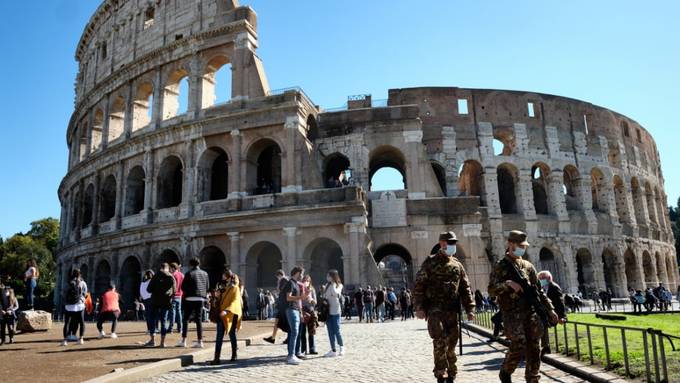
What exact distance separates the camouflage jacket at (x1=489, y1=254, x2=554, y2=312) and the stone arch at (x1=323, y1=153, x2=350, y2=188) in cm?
1865

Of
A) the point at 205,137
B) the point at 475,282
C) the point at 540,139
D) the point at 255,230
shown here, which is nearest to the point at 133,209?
the point at 205,137

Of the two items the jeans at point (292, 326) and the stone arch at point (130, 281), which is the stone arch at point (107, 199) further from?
the jeans at point (292, 326)

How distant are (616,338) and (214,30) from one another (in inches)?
898

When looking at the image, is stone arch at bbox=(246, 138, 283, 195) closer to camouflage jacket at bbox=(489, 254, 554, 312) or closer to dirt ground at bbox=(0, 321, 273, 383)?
dirt ground at bbox=(0, 321, 273, 383)

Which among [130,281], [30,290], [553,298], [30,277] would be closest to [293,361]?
[553,298]

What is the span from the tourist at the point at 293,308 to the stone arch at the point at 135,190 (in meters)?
20.6

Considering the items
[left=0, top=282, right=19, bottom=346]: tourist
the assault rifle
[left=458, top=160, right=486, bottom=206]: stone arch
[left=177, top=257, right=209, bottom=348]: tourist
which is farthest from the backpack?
Answer: [left=458, top=160, right=486, bottom=206]: stone arch

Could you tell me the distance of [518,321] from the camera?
4762 mm

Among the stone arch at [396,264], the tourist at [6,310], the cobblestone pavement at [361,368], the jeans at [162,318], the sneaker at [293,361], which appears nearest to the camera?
the cobblestone pavement at [361,368]

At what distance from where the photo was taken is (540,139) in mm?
29766

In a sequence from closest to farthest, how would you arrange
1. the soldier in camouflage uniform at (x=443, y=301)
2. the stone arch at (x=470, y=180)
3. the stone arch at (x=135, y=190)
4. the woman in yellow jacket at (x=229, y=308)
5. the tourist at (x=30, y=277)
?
the soldier in camouflage uniform at (x=443, y=301) → the woman in yellow jacket at (x=229, y=308) → the tourist at (x=30, y=277) → the stone arch at (x=135, y=190) → the stone arch at (x=470, y=180)

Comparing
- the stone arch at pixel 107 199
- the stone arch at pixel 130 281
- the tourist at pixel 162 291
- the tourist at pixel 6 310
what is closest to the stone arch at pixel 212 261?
the stone arch at pixel 130 281

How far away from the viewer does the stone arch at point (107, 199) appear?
91.7ft

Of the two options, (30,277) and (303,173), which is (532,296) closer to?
(30,277)
